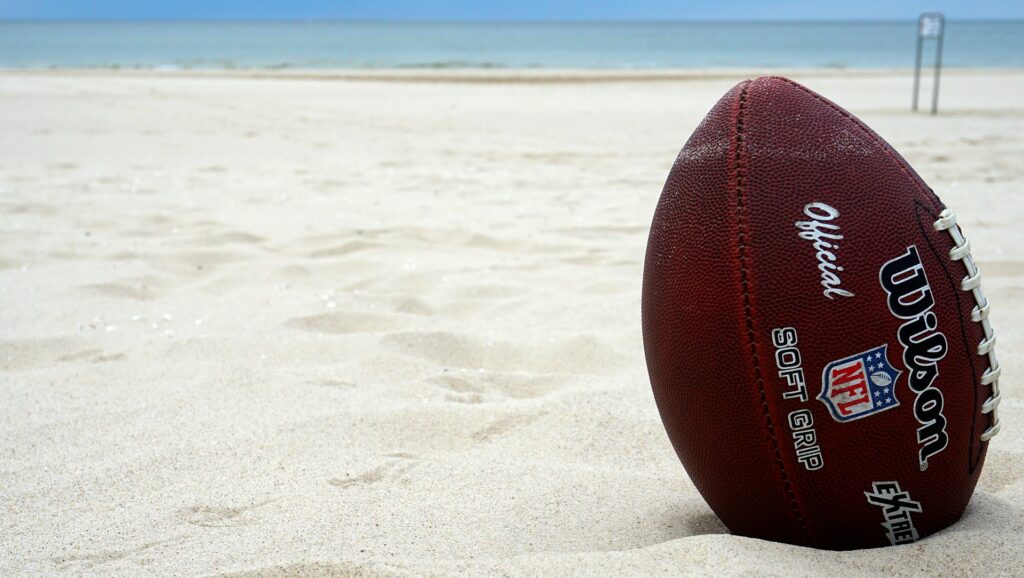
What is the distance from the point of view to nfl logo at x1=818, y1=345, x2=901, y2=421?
1.91 meters

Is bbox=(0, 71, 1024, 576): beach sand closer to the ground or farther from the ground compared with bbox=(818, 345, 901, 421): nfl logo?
closer to the ground

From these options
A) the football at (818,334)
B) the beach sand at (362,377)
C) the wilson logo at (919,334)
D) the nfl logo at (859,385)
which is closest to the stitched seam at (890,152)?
the football at (818,334)

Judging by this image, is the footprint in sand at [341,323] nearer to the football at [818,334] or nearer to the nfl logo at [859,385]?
the football at [818,334]

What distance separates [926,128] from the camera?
38.5 feet

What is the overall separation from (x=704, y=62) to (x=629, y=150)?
101 feet

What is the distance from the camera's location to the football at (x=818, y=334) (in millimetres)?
1924

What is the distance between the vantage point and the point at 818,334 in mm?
1916

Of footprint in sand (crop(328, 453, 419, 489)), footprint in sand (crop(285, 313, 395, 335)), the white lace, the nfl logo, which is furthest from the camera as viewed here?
footprint in sand (crop(285, 313, 395, 335))

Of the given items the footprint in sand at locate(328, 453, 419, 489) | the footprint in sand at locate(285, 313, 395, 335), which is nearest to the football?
the footprint in sand at locate(328, 453, 419, 489)

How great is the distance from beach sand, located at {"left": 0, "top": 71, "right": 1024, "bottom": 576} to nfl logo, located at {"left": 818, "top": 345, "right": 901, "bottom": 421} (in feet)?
1.03

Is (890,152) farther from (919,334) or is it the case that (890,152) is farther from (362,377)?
(362,377)

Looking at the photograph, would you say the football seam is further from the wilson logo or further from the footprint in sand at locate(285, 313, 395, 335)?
the footprint in sand at locate(285, 313, 395, 335)

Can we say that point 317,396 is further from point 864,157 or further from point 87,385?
point 864,157

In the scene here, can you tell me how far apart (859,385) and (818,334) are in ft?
0.43
